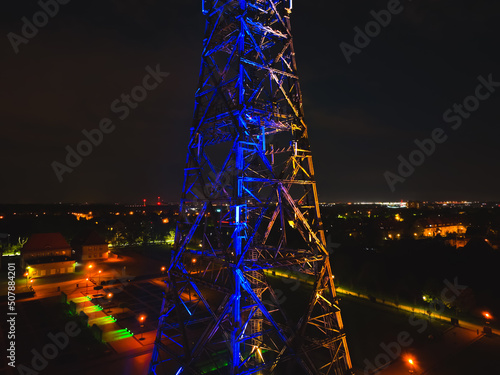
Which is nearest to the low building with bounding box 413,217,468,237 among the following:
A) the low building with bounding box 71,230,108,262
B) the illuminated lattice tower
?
the low building with bounding box 71,230,108,262

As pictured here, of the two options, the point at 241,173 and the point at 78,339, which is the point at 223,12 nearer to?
the point at 241,173

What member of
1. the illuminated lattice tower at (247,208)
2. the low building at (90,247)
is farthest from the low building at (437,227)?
the illuminated lattice tower at (247,208)

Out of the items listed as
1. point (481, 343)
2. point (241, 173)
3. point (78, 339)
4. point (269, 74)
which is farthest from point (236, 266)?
point (481, 343)

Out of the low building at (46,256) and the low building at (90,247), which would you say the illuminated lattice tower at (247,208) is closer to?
the low building at (46,256)

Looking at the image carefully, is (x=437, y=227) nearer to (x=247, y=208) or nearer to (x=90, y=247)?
(x=90, y=247)

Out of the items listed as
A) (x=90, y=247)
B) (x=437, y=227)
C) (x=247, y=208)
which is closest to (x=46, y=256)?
(x=90, y=247)

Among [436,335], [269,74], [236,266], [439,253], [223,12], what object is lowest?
[436,335]
